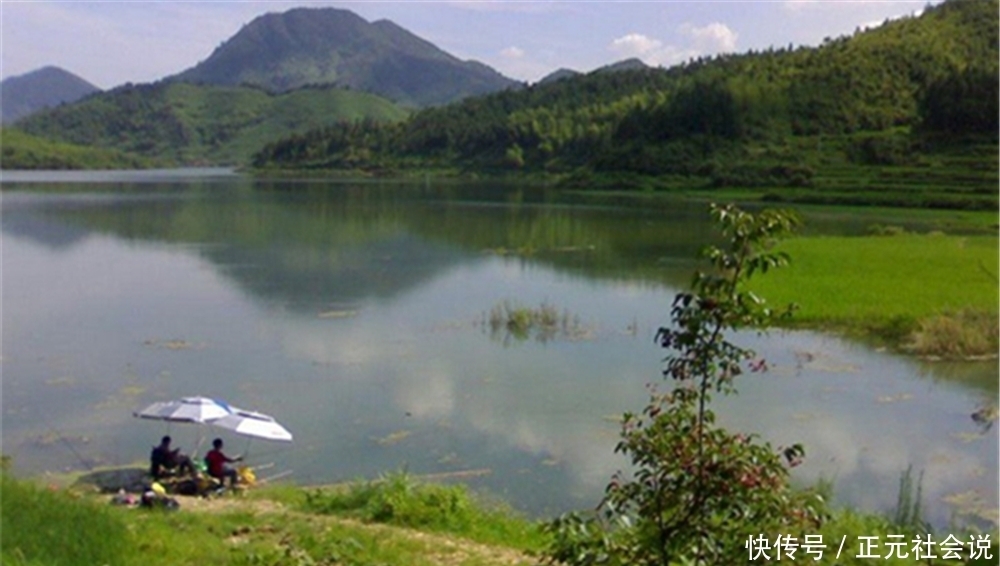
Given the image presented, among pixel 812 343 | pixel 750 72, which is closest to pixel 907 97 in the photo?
pixel 750 72

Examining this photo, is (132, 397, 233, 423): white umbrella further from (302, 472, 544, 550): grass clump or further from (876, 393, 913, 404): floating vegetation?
(876, 393, 913, 404): floating vegetation

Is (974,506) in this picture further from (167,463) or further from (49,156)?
(49,156)

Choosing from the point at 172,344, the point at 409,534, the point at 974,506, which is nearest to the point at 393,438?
the point at 409,534

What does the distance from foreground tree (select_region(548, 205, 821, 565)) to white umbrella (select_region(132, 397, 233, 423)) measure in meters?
10.4

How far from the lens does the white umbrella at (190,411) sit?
13.6 metres

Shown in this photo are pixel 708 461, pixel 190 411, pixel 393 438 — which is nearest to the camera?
pixel 708 461

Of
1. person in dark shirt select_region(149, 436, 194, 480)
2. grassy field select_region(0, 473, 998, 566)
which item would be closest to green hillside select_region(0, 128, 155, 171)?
person in dark shirt select_region(149, 436, 194, 480)

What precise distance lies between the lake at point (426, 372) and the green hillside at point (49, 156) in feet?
416

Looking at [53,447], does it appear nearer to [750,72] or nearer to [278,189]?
[278,189]

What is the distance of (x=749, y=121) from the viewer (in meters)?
96.5

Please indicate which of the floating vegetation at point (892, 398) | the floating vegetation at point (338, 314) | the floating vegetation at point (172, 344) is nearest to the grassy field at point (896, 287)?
the floating vegetation at point (892, 398)

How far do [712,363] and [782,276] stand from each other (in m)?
28.8

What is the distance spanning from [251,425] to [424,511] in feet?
13.2

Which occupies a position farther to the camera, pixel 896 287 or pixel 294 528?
pixel 896 287
